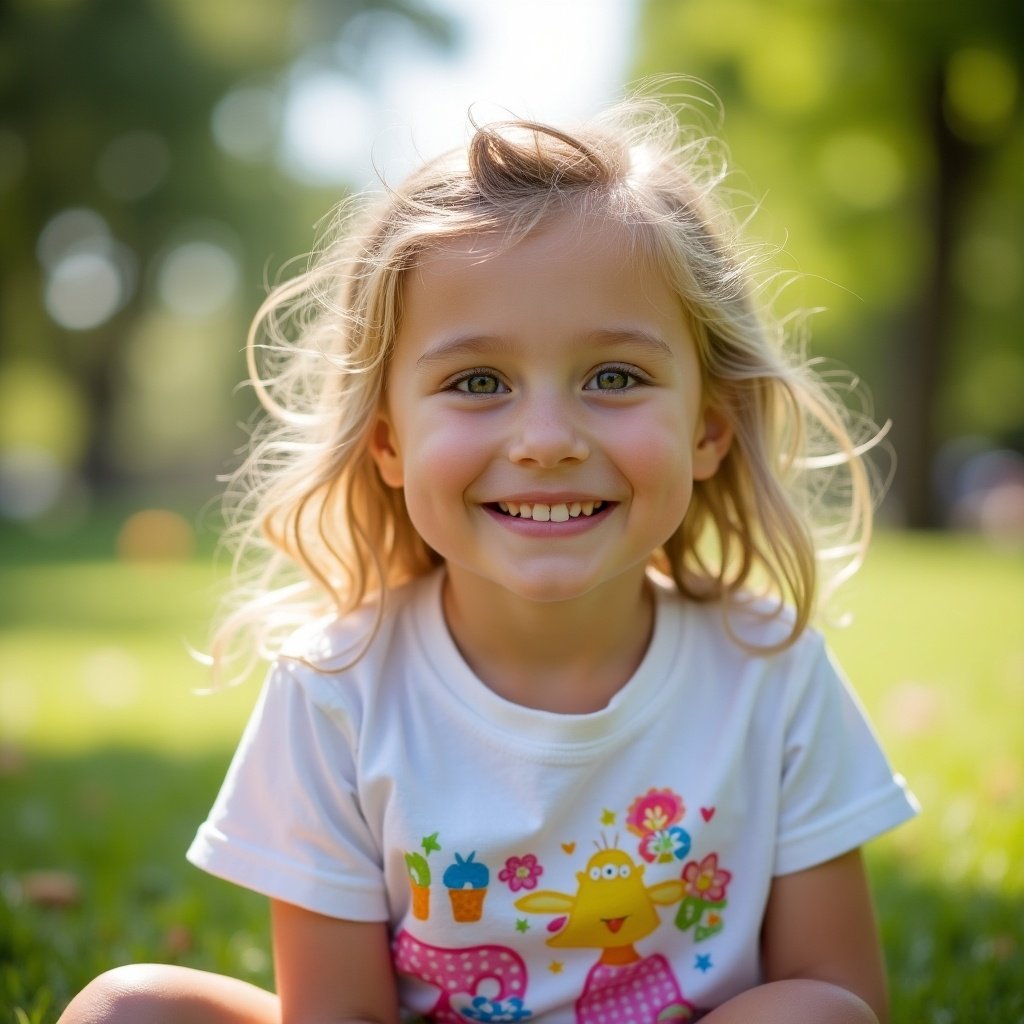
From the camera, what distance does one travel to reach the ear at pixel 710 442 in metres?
2.28

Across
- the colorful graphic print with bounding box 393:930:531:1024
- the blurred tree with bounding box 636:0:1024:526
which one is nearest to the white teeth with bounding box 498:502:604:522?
the colorful graphic print with bounding box 393:930:531:1024

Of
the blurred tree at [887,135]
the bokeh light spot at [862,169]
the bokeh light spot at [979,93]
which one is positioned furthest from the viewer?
the bokeh light spot at [862,169]

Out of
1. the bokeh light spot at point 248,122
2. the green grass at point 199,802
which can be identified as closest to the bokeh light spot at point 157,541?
the green grass at point 199,802

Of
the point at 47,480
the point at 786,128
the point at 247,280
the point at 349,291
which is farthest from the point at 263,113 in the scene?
the point at 349,291

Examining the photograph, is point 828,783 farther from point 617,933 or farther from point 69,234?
point 69,234

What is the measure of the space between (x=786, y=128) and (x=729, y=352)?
48.8ft

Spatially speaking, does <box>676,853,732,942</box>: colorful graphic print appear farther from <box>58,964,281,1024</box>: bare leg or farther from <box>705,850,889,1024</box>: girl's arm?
<box>58,964,281,1024</box>: bare leg

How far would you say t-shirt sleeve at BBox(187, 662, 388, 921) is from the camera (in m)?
1.98

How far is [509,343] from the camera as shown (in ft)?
6.34

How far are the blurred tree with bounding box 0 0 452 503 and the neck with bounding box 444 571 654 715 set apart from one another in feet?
64.3

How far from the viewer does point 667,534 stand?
202cm

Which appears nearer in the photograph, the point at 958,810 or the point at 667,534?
the point at 667,534

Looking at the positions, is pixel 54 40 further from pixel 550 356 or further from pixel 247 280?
pixel 550 356

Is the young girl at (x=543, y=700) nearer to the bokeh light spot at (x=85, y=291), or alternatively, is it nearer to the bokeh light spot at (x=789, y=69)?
the bokeh light spot at (x=789, y=69)
